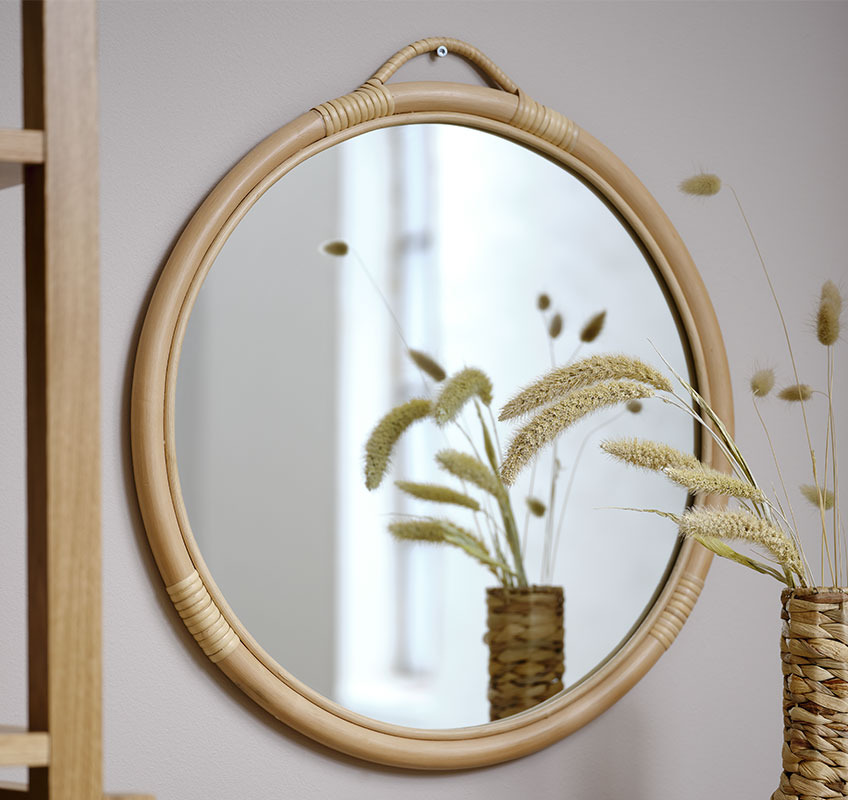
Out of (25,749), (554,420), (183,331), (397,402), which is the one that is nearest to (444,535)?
(397,402)

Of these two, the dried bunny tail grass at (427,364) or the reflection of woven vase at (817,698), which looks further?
the dried bunny tail grass at (427,364)

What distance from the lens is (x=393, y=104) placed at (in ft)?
3.82

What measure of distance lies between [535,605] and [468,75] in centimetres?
70

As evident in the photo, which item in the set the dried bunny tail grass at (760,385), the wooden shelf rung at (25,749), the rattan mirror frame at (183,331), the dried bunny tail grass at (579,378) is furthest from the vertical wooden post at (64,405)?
the dried bunny tail grass at (760,385)

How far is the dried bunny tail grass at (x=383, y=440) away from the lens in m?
1.14

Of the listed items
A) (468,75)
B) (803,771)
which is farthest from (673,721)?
(468,75)

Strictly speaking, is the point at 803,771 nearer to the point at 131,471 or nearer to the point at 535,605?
the point at 535,605

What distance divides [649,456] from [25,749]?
0.65 m

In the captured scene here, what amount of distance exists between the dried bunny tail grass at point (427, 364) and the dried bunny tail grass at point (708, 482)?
324mm

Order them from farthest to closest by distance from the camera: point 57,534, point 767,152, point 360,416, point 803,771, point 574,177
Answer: point 767,152 → point 574,177 → point 360,416 → point 803,771 → point 57,534

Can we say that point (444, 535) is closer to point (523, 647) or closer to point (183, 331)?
point (523, 647)

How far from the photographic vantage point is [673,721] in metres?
1.28

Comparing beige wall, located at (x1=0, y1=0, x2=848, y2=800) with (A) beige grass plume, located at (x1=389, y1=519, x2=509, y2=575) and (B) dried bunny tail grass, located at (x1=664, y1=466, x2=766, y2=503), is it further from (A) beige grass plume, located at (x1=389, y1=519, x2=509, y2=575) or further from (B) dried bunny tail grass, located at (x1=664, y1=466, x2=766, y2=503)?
(B) dried bunny tail grass, located at (x1=664, y1=466, x2=766, y2=503)

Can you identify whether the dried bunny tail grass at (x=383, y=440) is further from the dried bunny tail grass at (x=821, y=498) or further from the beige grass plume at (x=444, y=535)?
the dried bunny tail grass at (x=821, y=498)
